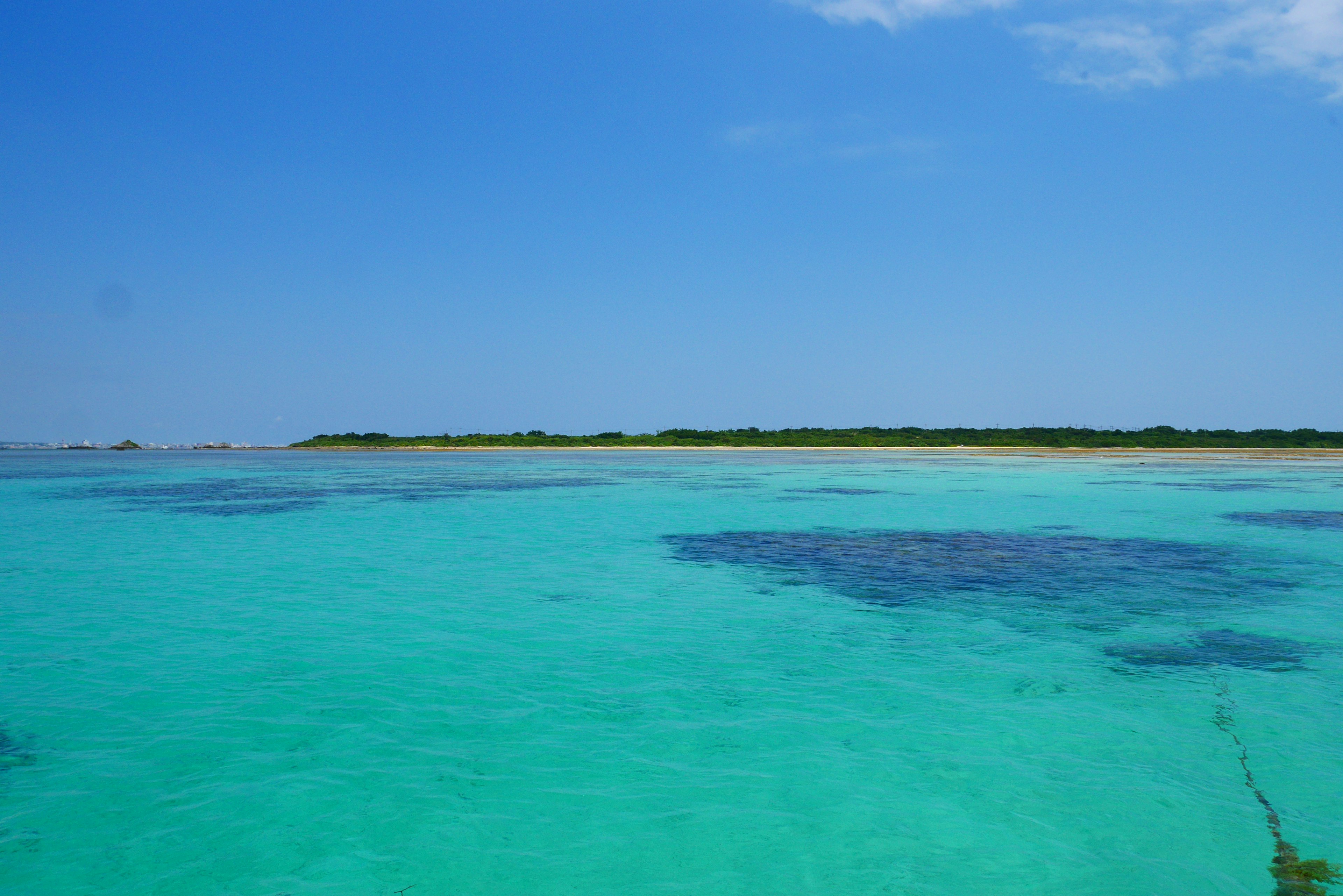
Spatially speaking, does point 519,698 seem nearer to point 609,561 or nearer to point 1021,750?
point 1021,750

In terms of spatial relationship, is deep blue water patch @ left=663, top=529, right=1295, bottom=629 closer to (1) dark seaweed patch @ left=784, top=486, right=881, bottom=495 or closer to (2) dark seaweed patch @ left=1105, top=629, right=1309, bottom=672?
(2) dark seaweed patch @ left=1105, top=629, right=1309, bottom=672

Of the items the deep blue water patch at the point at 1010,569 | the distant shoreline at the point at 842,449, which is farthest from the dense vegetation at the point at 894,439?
the deep blue water patch at the point at 1010,569

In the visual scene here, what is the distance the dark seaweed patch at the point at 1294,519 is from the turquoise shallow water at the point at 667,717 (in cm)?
528

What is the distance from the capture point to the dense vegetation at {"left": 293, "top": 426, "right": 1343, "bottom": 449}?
9925 centimetres

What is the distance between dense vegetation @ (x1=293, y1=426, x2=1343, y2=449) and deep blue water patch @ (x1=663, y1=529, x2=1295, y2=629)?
90930 mm

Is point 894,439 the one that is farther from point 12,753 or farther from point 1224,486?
point 12,753

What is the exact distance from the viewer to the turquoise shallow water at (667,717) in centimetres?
574

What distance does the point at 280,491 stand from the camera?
136 feet

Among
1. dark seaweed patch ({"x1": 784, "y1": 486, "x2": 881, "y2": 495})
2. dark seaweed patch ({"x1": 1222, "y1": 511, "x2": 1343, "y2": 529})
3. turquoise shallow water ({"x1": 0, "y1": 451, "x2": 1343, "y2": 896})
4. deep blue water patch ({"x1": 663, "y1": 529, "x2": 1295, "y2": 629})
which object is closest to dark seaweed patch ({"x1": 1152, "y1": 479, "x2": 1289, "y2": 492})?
dark seaweed patch ({"x1": 1222, "y1": 511, "x2": 1343, "y2": 529})

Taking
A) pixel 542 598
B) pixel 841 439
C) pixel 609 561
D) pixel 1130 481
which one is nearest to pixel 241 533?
pixel 609 561

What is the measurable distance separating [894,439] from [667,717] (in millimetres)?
112606

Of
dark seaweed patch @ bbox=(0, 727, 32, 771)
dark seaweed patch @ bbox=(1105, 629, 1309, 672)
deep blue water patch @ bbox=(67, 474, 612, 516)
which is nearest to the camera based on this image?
dark seaweed patch @ bbox=(0, 727, 32, 771)

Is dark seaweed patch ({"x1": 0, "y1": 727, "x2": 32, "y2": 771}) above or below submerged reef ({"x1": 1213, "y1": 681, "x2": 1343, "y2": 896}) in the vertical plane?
above

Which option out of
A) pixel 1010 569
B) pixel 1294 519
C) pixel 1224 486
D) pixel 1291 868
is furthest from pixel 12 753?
pixel 1224 486
